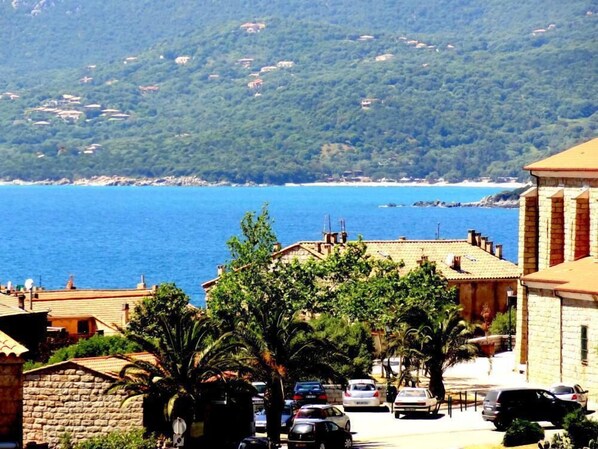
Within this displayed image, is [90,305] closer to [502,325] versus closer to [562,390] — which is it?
[502,325]

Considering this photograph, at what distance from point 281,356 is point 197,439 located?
4443 mm

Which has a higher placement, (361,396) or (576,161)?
(576,161)

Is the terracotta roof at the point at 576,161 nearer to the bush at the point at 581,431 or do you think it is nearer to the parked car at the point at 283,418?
the parked car at the point at 283,418

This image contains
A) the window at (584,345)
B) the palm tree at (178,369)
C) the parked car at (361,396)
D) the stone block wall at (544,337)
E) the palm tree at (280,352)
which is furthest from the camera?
the stone block wall at (544,337)

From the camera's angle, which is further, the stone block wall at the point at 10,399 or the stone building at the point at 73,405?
the stone building at the point at 73,405

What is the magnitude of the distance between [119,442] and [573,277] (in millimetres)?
22022

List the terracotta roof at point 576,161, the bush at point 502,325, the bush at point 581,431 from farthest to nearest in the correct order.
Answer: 1. the bush at point 502,325
2. the terracotta roof at point 576,161
3. the bush at point 581,431

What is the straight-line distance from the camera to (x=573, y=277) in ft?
173

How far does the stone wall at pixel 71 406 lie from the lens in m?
37.4

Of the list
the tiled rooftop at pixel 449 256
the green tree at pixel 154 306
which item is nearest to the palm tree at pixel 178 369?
the green tree at pixel 154 306

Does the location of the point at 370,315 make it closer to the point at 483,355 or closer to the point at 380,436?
the point at 483,355

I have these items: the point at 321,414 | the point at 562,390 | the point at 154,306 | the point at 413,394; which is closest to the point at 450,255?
the point at 154,306

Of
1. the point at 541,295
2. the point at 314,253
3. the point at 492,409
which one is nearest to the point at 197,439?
the point at 492,409

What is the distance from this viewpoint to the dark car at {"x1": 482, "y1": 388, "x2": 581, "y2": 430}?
41281mm
